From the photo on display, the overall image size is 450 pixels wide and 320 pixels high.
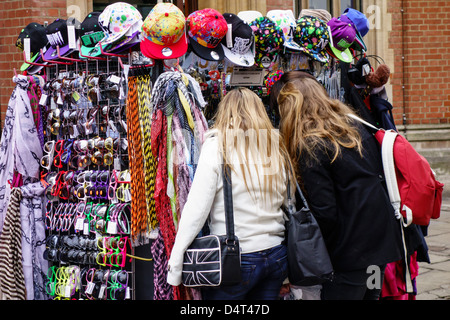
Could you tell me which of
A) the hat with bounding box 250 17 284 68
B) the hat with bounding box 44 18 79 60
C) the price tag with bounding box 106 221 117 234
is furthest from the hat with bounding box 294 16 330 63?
the price tag with bounding box 106 221 117 234

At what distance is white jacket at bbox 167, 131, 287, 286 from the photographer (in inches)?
120

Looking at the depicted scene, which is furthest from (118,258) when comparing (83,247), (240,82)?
(240,82)

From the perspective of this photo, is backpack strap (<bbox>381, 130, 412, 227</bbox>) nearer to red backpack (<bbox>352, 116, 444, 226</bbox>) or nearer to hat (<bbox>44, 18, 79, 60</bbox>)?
red backpack (<bbox>352, 116, 444, 226</bbox>)

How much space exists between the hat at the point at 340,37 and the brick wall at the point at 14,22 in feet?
13.9

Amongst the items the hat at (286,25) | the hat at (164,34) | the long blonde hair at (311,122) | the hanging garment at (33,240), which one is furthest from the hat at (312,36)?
the hanging garment at (33,240)

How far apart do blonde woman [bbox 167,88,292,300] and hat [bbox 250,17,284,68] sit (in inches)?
51.2

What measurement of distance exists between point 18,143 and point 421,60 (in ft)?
29.9

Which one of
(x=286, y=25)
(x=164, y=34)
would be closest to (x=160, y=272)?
(x=164, y=34)

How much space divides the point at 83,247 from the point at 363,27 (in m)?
2.87

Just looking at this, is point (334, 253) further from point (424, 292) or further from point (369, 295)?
point (424, 292)

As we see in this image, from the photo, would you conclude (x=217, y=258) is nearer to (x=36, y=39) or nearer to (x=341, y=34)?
(x=341, y=34)

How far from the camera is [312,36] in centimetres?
460

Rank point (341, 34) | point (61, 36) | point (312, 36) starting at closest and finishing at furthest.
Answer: point (61, 36)
point (312, 36)
point (341, 34)

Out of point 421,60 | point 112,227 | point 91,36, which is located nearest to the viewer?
point 112,227
